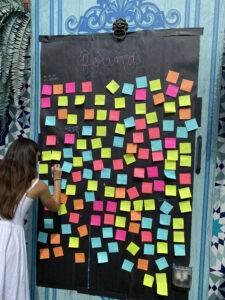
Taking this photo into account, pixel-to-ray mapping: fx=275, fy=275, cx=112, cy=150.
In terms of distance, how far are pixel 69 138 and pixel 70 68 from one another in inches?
21.8

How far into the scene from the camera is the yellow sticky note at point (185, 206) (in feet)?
6.65

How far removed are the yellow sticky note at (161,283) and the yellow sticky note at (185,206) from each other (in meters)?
0.51

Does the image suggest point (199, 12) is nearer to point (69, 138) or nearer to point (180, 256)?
point (69, 138)

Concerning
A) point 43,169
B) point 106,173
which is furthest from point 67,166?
point 106,173

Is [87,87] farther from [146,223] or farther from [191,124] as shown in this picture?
[146,223]

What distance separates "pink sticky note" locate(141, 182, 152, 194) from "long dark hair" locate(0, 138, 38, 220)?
0.81 m

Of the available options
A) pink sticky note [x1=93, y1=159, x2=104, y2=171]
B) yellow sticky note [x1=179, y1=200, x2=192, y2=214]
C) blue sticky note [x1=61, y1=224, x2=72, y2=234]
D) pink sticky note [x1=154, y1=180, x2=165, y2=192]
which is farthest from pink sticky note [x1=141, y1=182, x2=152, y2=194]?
blue sticky note [x1=61, y1=224, x2=72, y2=234]

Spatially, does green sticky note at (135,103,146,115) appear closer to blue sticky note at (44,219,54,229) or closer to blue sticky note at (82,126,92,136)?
blue sticky note at (82,126,92,136)

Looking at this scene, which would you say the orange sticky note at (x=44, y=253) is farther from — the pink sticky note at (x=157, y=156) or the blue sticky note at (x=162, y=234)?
the pink sticky note at (x=157, y=156)

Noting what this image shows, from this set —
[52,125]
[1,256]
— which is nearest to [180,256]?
[1,256]

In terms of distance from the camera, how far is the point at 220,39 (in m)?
1.94

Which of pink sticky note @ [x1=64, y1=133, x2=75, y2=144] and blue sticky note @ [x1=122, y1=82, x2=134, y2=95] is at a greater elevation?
blue sticky note @ [x1=122, y1=82, x2=134, y2=95]

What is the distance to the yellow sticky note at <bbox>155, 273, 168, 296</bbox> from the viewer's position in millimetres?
2062

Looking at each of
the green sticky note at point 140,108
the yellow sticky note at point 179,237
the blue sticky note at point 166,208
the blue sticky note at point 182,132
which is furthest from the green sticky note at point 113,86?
the yellow sticky note at point 179,237
